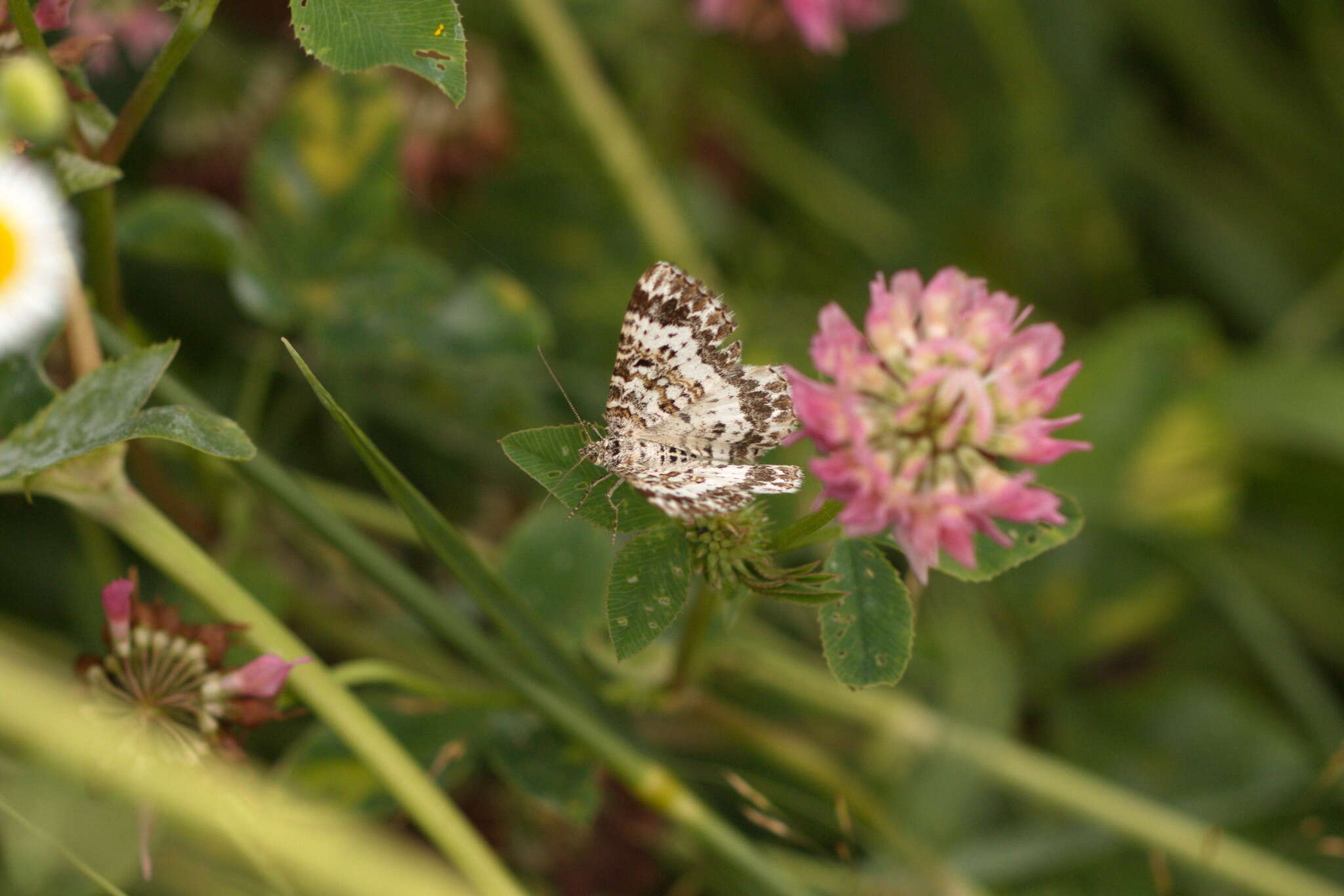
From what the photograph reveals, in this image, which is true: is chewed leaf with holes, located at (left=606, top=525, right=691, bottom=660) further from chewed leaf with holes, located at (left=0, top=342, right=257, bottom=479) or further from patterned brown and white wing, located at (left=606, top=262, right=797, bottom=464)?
chewed leaf with holes, located at (left=0, top=342, right=257, bottom=479)

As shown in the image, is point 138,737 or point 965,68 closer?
point 138,737

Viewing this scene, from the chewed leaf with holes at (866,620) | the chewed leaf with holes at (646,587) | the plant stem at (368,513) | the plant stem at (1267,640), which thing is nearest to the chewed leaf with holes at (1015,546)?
the chewed leaf with holes at (866,620)

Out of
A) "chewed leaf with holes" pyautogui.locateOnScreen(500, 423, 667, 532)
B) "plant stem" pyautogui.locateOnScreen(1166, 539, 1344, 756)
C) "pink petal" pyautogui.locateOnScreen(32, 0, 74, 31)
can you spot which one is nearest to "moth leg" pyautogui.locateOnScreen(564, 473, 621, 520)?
"chewed leaf with holes" pyautogui.locateOnScreen(500, 423, 667, 532)

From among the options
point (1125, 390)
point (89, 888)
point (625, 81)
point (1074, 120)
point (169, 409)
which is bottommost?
point (89, 888)

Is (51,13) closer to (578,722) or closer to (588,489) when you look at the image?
(588,489)

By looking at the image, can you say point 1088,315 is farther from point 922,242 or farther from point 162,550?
point 162,550

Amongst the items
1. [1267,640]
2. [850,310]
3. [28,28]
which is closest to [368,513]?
[28,28]

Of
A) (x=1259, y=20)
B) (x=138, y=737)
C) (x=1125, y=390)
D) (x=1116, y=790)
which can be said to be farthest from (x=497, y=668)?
(x=1259, y=20)
